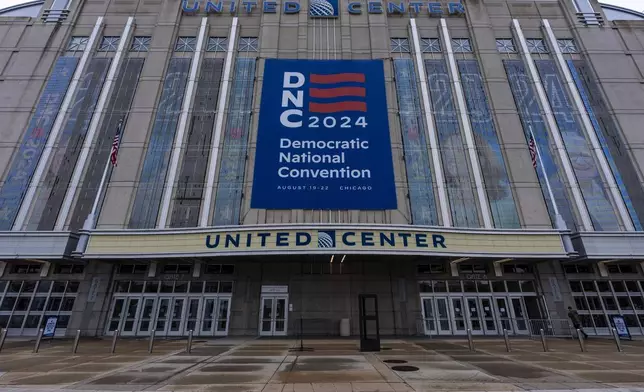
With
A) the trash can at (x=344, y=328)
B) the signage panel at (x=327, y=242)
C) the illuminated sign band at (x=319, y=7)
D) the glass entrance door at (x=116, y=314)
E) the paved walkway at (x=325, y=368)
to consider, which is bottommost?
the paved walkway at (x=325, y=368)

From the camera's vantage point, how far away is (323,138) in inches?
1000

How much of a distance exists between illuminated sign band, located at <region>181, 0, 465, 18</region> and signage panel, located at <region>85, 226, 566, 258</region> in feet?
76.0

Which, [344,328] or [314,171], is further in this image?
[314,171]

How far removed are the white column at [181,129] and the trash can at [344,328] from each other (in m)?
14.4

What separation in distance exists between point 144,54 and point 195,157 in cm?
1264

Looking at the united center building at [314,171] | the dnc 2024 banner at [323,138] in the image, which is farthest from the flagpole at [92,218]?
the dnc 2024 banner at [323,138]

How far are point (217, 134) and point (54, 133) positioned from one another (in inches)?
510

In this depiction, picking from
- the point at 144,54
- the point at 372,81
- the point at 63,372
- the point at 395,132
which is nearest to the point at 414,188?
the point at 395,132

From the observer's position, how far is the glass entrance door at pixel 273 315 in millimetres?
22109

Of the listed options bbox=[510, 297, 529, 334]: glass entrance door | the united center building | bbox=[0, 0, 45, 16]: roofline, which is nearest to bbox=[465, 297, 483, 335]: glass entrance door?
the united center building

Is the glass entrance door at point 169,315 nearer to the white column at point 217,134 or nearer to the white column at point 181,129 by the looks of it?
the white column at point 181,129

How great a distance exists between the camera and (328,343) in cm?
1789

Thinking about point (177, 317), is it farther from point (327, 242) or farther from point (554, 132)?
point (554, 132)

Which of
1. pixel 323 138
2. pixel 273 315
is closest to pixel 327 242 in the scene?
pixel 273 315
